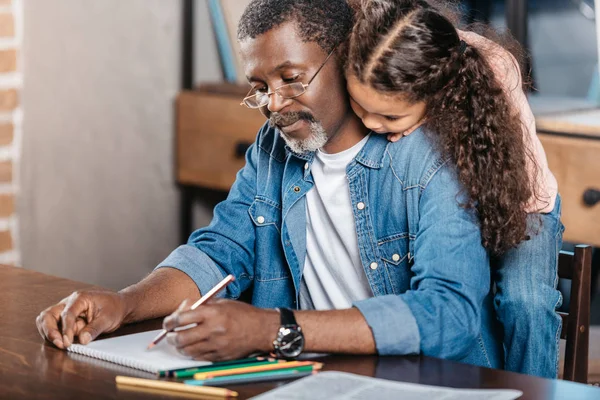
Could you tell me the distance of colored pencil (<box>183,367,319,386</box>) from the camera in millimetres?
1296

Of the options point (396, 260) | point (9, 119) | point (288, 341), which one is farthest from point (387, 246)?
point (9, 119)

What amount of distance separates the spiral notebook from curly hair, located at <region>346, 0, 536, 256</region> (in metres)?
0.50

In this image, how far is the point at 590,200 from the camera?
2695mm

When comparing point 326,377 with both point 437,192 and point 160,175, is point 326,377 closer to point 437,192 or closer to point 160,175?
point 437,192

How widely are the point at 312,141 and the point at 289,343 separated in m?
0.47

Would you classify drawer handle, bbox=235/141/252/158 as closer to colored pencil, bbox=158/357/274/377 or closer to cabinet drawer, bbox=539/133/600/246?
cabinet drawer, bbox=539/133/600/246

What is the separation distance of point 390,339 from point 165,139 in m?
2.37

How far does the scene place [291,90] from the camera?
5.57 ft

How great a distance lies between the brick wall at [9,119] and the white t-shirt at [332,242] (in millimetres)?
1641

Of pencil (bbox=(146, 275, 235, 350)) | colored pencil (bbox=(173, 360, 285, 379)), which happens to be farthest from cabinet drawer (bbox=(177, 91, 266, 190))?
colored pencil (bbox=(173, 360, 285, 379))

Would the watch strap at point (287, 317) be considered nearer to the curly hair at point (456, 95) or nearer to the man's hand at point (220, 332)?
the man's hand at point (220, 332)

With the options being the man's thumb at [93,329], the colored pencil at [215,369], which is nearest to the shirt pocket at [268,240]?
the man's thumb at [93,329]

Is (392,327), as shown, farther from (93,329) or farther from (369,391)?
(93,329)

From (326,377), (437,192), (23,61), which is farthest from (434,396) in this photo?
(23,61)
